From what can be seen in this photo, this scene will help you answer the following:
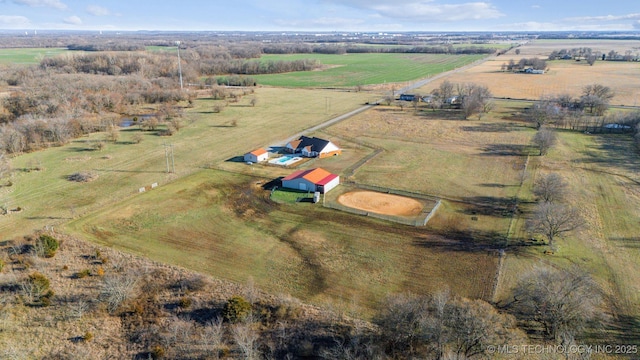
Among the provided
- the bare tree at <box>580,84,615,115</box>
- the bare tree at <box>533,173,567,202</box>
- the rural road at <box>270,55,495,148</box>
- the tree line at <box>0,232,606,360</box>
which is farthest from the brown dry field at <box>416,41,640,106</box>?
the tree line at <box>0,232,606,360</box>

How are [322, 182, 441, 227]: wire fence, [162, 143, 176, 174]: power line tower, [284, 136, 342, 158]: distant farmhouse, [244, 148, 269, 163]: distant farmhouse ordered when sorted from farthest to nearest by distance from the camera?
[284, 136, 342, 158]: distant farmhouse
[244, 148, 269, 163]: distant farmhouse
[162, 143, 176, 174]: power line tower
[322, 182, 441, 227]: wire fence

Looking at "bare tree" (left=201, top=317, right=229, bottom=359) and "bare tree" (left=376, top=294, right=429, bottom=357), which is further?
"bare tree" (left=201, top=317, right=229, bottom=359)

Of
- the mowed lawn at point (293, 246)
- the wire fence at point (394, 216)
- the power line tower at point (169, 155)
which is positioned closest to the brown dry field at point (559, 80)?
the wire fence at point (394, 216)

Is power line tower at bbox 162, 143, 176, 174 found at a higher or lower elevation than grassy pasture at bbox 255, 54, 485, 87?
lower

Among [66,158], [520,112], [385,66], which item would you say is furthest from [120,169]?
[385,66]

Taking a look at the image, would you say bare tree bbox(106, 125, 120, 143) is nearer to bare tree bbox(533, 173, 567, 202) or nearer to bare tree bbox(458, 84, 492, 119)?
bare tree bbox(533, 173, 567, 202)

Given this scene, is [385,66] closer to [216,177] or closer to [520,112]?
[520,112]
